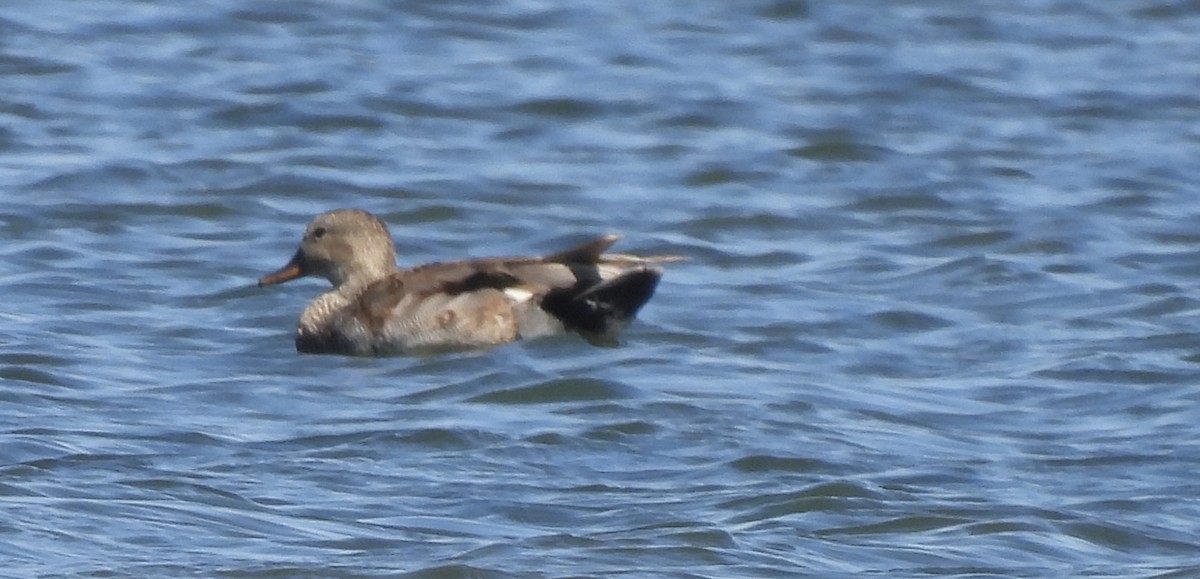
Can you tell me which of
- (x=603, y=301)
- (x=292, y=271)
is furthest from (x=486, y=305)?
(x=292, y=271)

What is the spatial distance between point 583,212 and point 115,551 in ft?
20.0

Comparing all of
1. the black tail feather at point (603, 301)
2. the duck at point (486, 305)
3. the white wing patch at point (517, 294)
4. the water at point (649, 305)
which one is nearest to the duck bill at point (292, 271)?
the water at point (649, 305)

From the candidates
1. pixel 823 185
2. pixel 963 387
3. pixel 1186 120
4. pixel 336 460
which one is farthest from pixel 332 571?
pixel 1186 120

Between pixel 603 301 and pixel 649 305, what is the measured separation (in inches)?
29.0

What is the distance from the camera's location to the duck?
9.99 m

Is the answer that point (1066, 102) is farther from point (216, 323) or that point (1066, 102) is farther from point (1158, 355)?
point (216, 323)

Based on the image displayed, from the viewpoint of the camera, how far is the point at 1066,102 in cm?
1548

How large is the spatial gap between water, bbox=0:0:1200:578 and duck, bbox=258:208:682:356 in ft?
0.54

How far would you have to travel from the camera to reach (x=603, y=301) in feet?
32.9

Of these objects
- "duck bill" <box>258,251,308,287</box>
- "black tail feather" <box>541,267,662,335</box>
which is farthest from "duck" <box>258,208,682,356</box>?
"duck bill" <box>258,251,308,287</box>

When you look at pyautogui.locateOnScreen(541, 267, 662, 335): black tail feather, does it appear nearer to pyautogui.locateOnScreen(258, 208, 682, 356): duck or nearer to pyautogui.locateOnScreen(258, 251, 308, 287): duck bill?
pyautogui.locateOnScreen(258, 208, 682, 356): duck

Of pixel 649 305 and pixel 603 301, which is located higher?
pixel 603 301

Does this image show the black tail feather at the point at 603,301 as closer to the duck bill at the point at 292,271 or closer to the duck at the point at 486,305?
the duck at the point at 486,305

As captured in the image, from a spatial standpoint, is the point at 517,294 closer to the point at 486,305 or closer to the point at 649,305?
the point at 486,305
